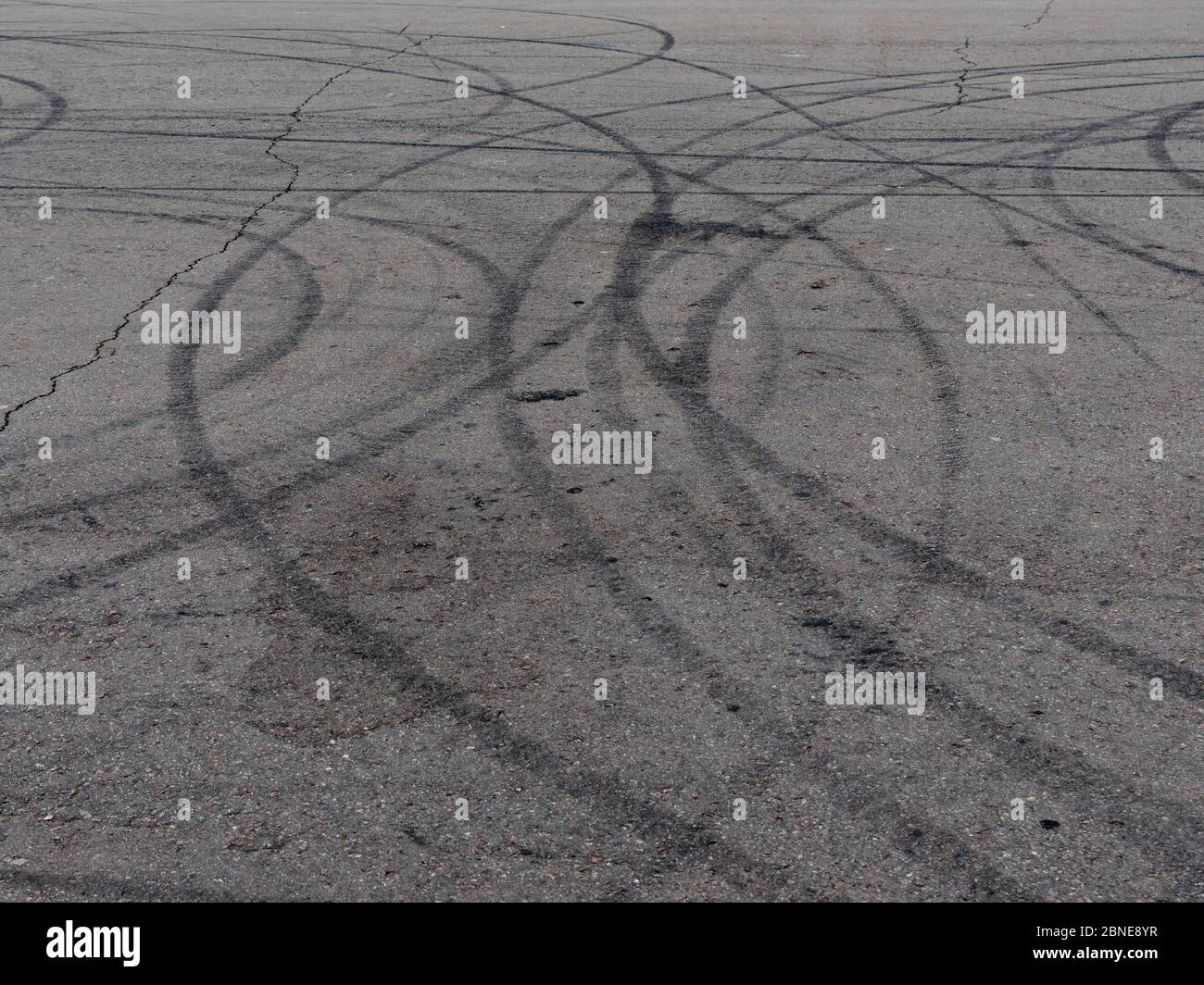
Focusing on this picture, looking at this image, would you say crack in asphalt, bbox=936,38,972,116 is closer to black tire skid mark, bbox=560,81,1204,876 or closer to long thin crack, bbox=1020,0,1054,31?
long thin crack, bbox=1020,0,1054,31

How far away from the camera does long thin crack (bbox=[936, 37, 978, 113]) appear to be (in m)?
12.1

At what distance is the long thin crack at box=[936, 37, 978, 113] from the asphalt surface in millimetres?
859

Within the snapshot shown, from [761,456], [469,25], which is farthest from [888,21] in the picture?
[761,456]

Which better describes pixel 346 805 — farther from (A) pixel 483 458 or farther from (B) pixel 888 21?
(B) pixel 888 21

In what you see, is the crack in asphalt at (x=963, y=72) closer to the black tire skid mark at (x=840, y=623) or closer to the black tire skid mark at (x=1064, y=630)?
the black tire skid mark at (x=840, y=623)

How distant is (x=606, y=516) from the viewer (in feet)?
17.5

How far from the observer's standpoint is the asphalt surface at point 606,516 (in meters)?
3.65

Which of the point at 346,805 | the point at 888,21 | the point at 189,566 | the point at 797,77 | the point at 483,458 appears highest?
the point at 888,21
